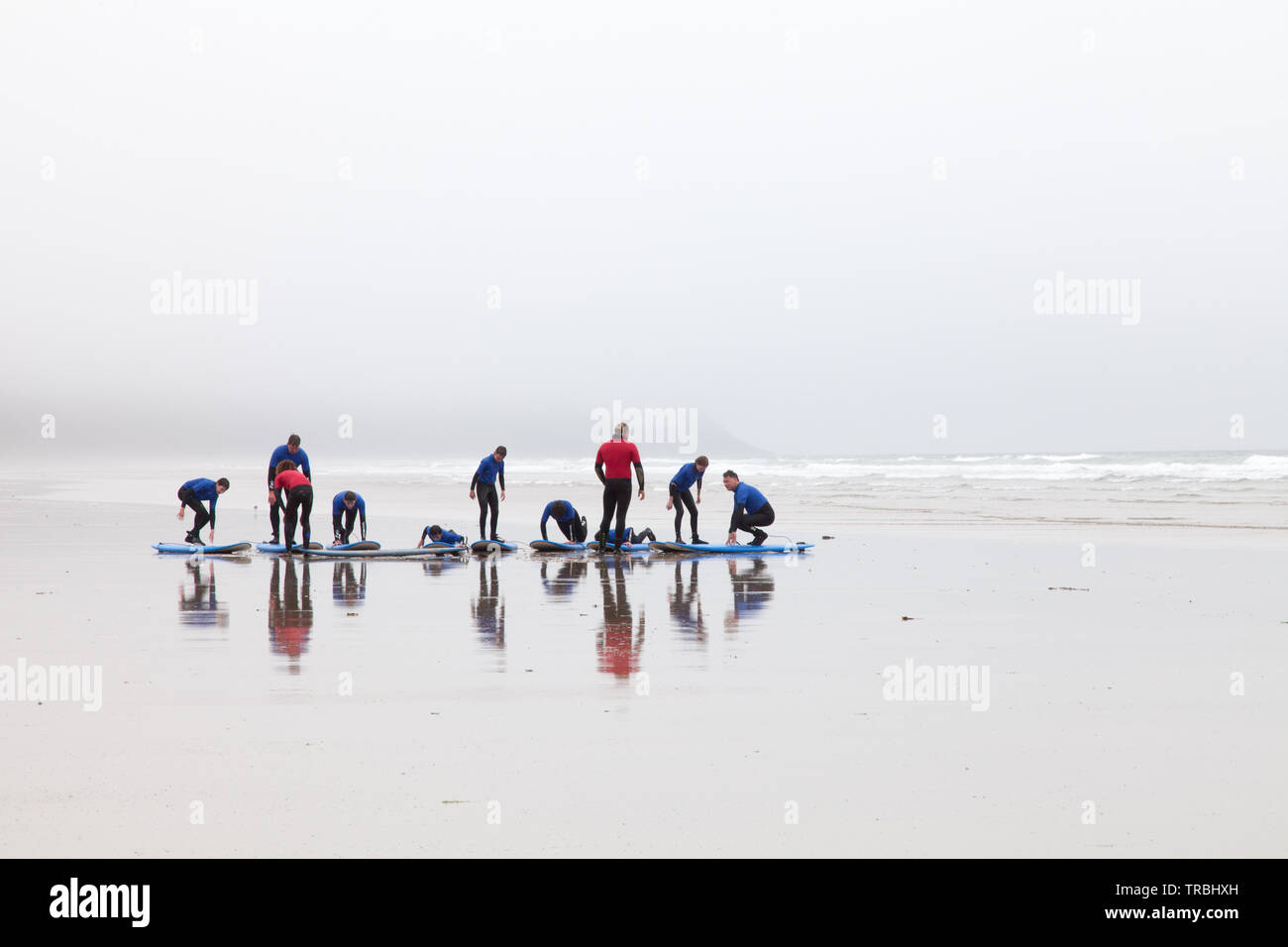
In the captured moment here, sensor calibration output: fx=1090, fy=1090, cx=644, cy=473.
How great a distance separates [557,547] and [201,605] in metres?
7.21

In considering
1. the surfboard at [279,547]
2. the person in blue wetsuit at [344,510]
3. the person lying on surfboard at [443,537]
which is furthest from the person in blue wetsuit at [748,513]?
the surfboard at [279,547]

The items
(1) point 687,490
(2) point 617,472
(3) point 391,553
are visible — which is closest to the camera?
(3) point 391,553

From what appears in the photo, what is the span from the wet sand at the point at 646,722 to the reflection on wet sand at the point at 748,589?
0.36 ft

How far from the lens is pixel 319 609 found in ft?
35.6

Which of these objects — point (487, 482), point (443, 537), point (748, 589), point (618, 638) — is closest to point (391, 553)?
point (443, 537)

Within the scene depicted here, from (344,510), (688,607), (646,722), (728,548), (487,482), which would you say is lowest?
(646,722)

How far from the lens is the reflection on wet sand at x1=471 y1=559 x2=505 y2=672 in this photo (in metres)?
8.88

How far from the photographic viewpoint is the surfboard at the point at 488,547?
17.4m

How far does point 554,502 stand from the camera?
18.0 m

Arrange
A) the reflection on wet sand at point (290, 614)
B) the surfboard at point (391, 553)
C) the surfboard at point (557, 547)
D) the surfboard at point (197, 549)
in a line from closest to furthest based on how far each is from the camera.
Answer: the reflection on wet sand at point (290, 614) < the surfboard at point (391, 553) < the surfboard at point (197, 549) < the surfboard at point (557, 547)

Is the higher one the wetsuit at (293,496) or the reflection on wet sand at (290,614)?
the wetsuit at (293,496)

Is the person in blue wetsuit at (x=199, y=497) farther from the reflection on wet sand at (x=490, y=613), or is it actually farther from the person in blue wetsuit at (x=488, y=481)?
the reflection on wet sand at (x=490, y=613)

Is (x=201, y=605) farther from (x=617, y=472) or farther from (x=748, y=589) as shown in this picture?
(x=617, y=472)
